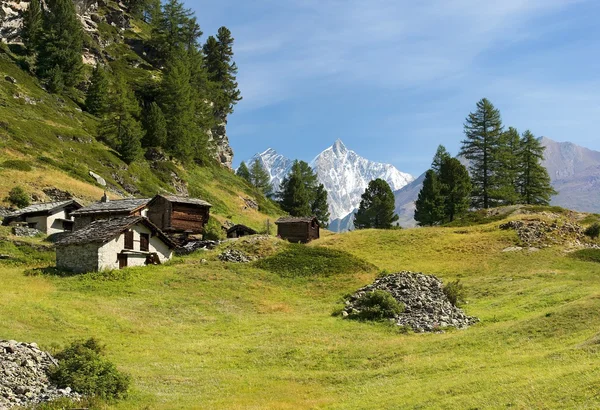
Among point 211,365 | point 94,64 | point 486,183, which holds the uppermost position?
point 94,64

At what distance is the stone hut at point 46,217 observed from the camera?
5350 centimetres

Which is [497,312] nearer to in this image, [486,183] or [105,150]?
[486,183]

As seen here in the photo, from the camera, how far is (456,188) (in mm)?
92625

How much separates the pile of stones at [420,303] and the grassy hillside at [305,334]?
1526mm

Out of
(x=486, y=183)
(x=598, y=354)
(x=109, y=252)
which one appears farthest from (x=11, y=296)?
(x=486, y=183)

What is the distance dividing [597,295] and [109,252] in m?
35.2

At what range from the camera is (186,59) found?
12325 centimetres

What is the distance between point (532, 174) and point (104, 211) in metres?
72.2

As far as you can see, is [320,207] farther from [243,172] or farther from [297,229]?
[297,229]

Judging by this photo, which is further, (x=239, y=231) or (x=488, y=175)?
(x=488, y=175)

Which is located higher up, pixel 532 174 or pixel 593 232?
pixel 532 174

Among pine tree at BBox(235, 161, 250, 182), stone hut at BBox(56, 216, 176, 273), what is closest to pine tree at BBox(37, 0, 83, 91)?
stone hut at BBox(56, 216, 176, 273)

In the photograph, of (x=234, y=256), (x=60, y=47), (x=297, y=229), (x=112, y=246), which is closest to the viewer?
(x=112, y=246)

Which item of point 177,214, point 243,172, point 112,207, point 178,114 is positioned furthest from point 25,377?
point 243,172
